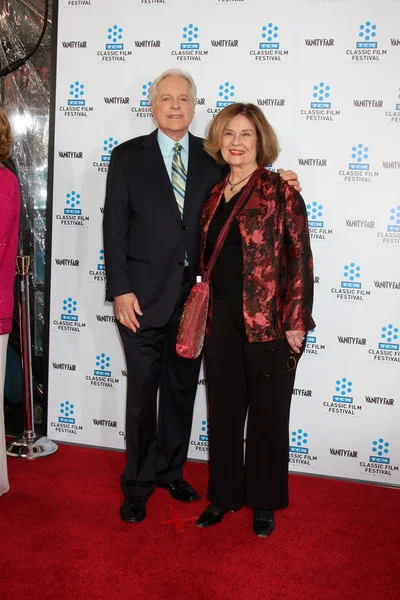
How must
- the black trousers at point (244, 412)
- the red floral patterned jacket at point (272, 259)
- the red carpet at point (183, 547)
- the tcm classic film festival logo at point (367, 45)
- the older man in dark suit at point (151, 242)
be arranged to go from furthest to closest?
the tcm classic film festival logo at point (367, 45) < the older man in dark suit at point (151, 242) < the black trousers at point (244, 412) < the red floral patterned jacket at point (272, 259) < the red carpet at point (183, 547)

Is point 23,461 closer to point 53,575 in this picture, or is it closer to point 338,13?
point 53,575

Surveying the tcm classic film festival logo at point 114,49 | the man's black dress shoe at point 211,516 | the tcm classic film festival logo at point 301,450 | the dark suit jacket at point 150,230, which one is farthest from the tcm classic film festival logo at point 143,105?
the man's black dress shoe at point 211,516

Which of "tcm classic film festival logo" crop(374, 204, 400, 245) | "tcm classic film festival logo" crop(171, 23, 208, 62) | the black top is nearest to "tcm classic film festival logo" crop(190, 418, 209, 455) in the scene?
the black top

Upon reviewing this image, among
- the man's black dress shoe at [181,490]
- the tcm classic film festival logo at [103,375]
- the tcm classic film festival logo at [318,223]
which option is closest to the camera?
the man's black dress shoe at [181,490]

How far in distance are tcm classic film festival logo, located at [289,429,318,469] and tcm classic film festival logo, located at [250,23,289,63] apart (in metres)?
2.11

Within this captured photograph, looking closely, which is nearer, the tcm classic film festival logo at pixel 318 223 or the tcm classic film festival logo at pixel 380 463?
the tcm classic film festival logo at pixel 318 223

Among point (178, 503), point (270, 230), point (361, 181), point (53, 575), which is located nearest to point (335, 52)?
point (361, 181)

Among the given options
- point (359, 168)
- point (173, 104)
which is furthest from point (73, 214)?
point (359, 168)

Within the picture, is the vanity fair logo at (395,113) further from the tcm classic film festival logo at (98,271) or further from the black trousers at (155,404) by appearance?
the tcm classic film festival logo at (98,271)

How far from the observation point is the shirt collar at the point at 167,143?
2979 millimetres

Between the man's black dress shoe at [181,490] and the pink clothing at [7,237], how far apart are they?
45.8 inches

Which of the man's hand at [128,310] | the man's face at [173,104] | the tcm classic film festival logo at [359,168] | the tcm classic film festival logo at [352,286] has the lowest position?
the man's hand at [128,310]

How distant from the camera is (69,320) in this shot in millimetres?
3789

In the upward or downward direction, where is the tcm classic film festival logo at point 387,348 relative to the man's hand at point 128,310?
downward
